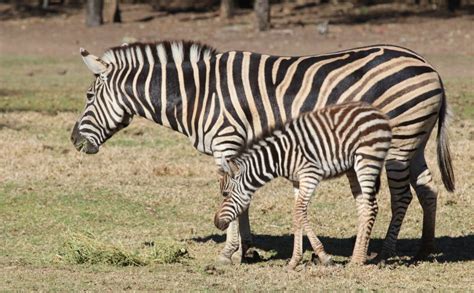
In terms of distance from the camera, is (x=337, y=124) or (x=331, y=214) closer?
(x=337, y=124)

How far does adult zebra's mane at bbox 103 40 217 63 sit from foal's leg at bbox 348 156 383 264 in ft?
6.59

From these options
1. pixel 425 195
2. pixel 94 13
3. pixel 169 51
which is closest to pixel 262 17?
pixel 94 13

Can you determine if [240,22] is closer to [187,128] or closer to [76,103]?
[76,103]

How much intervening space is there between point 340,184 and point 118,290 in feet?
17.9

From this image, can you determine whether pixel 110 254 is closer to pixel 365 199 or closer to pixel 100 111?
pixel 100 111

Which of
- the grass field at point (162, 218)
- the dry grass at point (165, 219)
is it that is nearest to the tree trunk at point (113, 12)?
the grass field at point (162, 218)

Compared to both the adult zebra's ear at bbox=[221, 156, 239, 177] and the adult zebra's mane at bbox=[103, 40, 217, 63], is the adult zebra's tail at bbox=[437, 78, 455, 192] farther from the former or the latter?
the adult zebra's mane at bbox=[103, 40, 217, 63]

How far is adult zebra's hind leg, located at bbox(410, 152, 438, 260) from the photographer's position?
995cm

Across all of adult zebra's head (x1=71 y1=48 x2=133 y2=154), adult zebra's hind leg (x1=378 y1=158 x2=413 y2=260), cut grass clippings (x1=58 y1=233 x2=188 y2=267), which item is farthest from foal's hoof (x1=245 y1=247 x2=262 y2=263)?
adult zebra's head (x1=71 y1=48 x2=133 y2=154)

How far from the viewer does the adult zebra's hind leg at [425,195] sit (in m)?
9.95

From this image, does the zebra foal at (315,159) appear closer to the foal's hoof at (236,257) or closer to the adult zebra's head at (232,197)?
the adult zebra's head at (232,197)

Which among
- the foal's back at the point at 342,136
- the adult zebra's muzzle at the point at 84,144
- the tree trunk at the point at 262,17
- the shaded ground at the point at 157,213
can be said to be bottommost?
the tree trunk at the point at 262,17

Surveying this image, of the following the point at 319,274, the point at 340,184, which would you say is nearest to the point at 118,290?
the point at 319,274

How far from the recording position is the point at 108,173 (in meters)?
13.5
